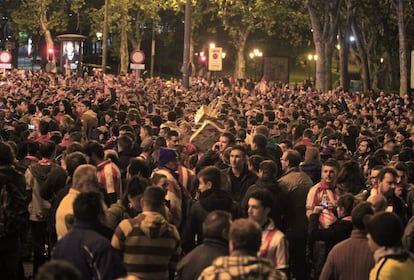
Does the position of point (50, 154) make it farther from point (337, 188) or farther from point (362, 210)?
point (362, 210)

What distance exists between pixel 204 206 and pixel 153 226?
154cm

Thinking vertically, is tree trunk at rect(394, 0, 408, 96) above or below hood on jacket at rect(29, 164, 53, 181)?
above

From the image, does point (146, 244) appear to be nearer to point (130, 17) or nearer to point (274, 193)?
point (274, 193)

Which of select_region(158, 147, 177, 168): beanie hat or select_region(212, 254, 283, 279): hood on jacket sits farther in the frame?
select_region(158, 147, 177, 168): beanie hat

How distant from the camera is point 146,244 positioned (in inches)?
291

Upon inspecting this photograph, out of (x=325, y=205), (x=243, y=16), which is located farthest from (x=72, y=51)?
(x=325, y=205)

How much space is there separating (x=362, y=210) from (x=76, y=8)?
6391 cm

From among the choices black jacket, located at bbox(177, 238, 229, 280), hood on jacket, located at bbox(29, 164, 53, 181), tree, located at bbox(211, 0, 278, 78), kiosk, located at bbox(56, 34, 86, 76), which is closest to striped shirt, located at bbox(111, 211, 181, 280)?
black jacket, located at bbox(177, 238, 229, 280)

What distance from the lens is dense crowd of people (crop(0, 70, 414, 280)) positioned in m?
7.00

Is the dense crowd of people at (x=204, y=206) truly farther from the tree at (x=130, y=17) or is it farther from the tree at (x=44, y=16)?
the tree at (x=44, y=16)

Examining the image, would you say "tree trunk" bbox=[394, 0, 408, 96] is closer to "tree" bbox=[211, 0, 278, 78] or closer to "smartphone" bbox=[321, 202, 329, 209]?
"tree" bbox=[211, 0, 278, 78]

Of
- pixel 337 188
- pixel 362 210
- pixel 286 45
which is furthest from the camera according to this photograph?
pixel 286 45

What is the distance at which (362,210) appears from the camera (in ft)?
25.2

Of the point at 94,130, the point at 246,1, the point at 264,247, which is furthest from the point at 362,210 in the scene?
the point at 246,1
